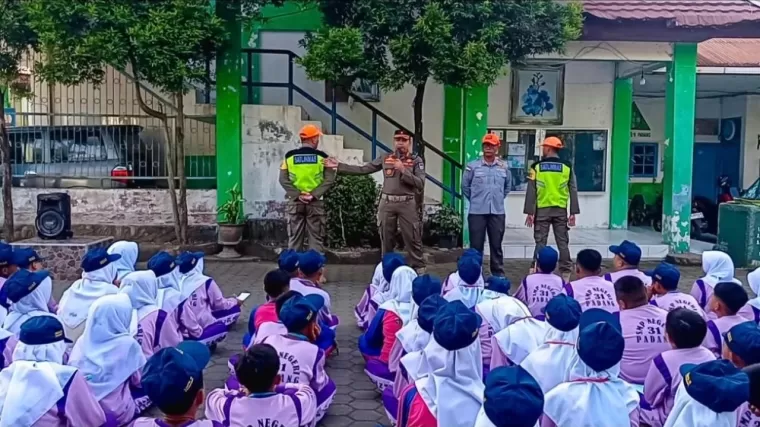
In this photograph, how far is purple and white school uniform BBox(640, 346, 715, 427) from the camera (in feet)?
11.9

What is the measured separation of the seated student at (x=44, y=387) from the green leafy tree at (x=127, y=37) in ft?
20.6

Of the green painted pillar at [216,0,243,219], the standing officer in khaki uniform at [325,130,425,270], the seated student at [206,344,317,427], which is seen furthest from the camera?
the green painted pillar at [216,0,243,219]

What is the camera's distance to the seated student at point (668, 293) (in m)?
4.63

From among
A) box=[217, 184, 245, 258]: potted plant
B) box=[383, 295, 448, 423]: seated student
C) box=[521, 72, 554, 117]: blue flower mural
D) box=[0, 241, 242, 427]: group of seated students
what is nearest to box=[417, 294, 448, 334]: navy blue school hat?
box=[383, 295, 448, 423]: seated student

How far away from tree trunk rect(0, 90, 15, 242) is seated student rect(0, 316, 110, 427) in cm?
797

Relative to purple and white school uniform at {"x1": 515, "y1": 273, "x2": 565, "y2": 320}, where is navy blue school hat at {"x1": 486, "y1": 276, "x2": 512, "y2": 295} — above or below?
above

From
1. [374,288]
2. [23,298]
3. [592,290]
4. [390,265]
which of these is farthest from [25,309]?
[592,290]

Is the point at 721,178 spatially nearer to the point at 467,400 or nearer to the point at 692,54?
the point at 692,54

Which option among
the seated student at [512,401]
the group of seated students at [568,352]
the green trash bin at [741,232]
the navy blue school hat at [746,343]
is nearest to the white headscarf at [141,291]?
the group of seated students at [568,352]

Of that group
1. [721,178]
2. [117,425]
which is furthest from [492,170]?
[721,178]

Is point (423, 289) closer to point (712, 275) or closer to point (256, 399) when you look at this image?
point (256, 399)

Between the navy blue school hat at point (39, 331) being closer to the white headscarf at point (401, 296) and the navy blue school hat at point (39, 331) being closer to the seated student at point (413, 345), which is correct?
the seated student at point (413, 345)

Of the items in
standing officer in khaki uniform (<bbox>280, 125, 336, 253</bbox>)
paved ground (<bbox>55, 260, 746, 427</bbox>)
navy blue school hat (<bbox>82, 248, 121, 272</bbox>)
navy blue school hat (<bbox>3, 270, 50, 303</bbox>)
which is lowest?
paved ground (<bbox>55, 260, 746, 427</bbox>)

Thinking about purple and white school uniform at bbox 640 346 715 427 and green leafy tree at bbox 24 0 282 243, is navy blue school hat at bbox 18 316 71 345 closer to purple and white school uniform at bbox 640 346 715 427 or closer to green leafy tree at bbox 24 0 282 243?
purple and white school uniform at bbox 640 346 715 427
